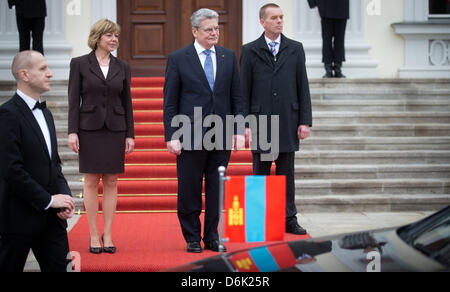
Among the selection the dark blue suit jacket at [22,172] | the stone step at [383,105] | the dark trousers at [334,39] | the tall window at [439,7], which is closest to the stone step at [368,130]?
the stone step at [383,105]

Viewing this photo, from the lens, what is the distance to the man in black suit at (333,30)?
1027cm

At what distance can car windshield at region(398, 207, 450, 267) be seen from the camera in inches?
117

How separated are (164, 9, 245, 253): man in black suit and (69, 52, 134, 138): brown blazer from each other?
0.44 metres

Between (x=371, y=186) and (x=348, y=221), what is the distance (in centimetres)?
99

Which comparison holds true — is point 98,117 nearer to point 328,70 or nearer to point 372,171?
point 372,171

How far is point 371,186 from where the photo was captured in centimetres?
827

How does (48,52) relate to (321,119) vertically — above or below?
above

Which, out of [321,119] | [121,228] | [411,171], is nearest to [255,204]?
[121,228]
